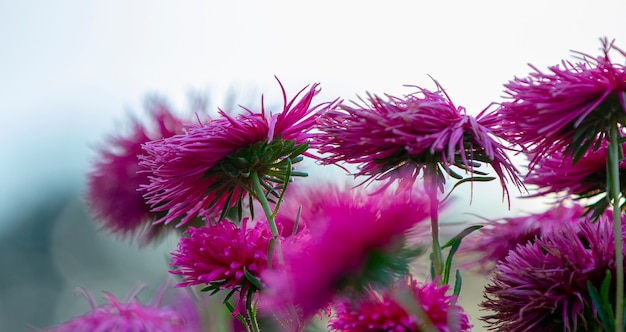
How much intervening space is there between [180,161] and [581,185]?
34 centimetres

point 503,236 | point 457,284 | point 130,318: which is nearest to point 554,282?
point 457,284

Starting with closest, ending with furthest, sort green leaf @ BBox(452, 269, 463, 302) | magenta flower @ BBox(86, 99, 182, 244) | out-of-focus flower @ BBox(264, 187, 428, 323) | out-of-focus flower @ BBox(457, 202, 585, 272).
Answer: out-of-focus flower @ BBox(264, 187, 428, 323), green leaf @ BBox(452, 269, 463, 302), out-of-focus flower @ BBox(457, 202, 585, 272), magenta flower @ BBox(86, 99, 182, 244)

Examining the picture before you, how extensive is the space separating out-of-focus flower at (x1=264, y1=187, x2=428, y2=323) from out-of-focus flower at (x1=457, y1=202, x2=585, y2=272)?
1.23ft

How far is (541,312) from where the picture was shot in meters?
0.66

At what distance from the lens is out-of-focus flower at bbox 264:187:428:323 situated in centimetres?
42

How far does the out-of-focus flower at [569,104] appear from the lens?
0.59 meters

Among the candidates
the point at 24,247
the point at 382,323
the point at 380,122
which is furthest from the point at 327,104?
the point at 24,247

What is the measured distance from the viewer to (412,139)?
60 centimetres

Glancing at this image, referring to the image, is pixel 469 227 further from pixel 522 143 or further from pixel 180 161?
pixel 180 161

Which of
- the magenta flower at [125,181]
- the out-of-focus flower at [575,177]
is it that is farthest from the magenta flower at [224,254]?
the magenta flower at [125,181]

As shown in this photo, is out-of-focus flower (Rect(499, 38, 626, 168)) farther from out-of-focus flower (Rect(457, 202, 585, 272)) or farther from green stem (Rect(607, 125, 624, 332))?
out-of-focus flower (Rect(457, 202, 585, 272))

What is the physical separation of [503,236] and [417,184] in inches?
13.4

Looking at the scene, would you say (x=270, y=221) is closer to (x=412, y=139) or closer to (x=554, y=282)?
(x=412, y=139)

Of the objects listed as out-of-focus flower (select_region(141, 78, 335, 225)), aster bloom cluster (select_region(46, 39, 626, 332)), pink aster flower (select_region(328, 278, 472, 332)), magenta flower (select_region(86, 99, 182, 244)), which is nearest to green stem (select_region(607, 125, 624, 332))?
aster bloom cluster (select_region(46, 39, 626, 332))
